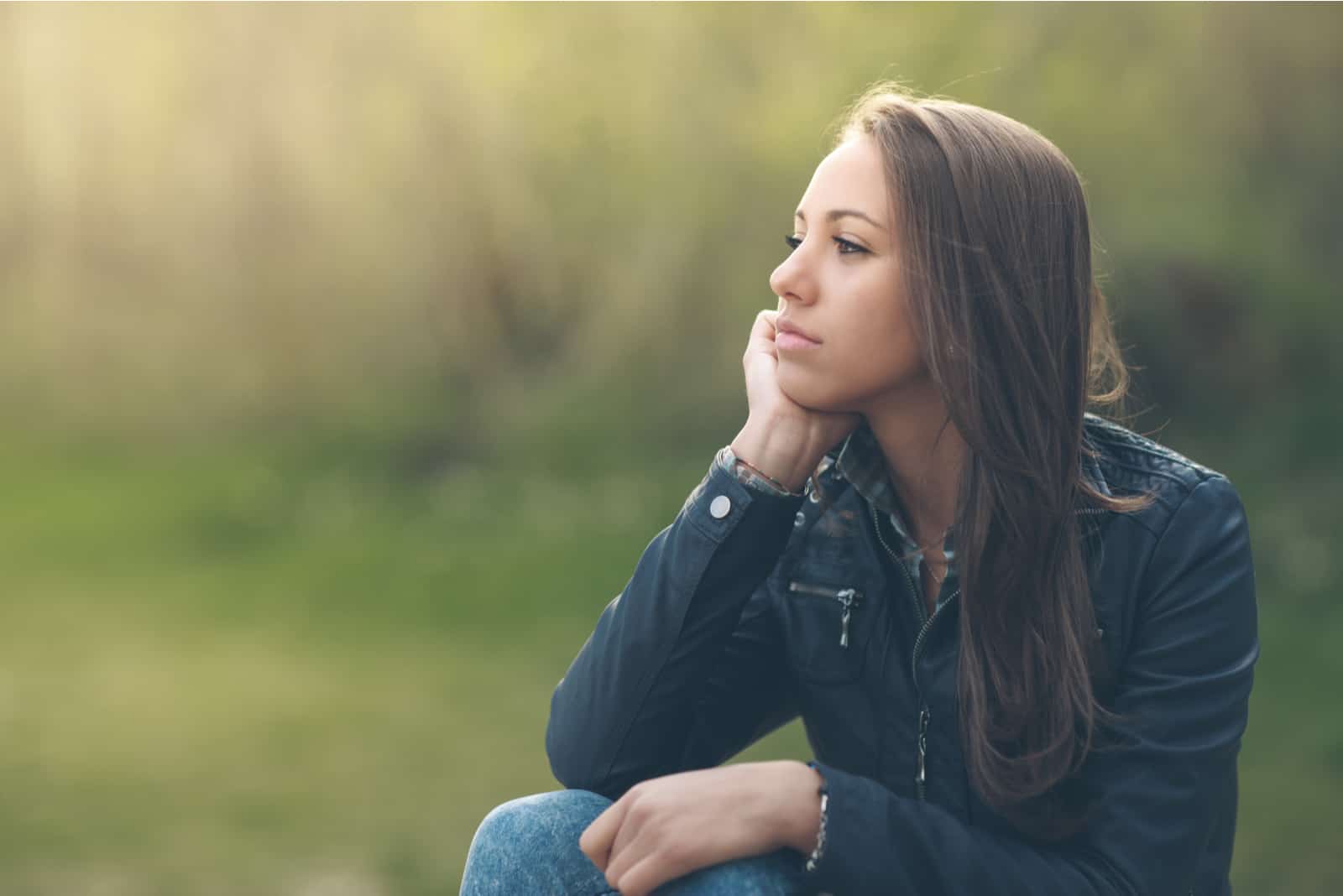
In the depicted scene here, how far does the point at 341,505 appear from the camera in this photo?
21.4 feet

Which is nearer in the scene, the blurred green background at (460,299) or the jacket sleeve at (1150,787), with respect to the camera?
the jacket sleeve at (1150,787)

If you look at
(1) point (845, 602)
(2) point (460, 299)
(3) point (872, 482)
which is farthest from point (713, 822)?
(2) point (460, 299)

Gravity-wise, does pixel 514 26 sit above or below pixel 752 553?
above

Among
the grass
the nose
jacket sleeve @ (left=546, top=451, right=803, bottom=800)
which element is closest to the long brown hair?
the nose

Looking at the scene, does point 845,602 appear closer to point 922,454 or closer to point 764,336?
point 922,454

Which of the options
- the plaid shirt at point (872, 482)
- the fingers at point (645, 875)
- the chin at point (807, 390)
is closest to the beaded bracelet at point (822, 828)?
the fingers at point (645, 875)

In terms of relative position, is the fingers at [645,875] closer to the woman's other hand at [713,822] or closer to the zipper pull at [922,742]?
the woman's other hand at [713,822]

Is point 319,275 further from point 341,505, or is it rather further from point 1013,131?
point 1013,131

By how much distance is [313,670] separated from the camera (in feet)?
16.3

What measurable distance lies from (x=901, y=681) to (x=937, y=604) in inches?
3.6

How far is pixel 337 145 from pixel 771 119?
176 centimetres

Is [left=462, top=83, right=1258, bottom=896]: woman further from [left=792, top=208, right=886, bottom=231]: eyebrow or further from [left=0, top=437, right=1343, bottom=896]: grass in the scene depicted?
[left=0, top=437, right=1343, bottom=896]: grass

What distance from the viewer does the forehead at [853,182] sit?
1.51 metres

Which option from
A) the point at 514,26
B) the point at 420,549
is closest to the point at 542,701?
the point at 420,549
